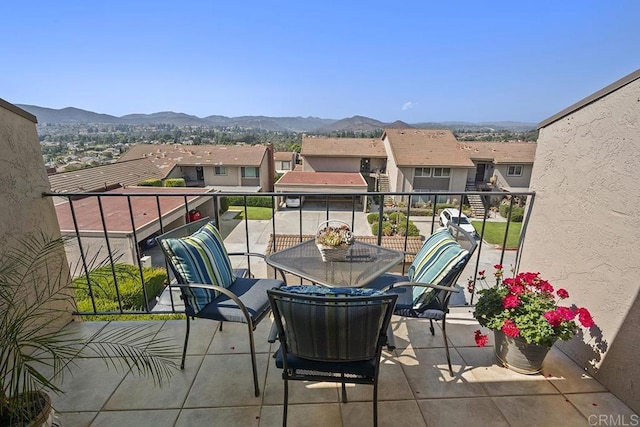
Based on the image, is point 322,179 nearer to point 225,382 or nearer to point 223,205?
point 223,205

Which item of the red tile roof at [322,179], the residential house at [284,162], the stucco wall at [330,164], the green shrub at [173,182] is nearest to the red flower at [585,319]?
the red tile roof at [322,179]

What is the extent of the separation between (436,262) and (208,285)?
4.59ft

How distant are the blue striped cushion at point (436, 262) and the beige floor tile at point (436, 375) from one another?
1.58 feet

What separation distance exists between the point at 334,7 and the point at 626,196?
634 cm

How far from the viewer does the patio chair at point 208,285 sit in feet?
5.62

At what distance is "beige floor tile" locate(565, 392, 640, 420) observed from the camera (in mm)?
1530

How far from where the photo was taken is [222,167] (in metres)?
21.7

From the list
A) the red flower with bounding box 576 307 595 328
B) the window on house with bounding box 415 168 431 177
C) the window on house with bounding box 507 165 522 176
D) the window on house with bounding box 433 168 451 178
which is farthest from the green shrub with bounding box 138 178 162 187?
the window on house with bounding box 507 165 522 176

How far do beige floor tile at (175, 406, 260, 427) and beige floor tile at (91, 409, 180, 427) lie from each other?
0.06 m

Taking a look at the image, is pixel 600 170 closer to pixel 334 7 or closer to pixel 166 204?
pixel 334 7

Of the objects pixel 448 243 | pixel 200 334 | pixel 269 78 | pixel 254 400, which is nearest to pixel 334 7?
pixel 448 243

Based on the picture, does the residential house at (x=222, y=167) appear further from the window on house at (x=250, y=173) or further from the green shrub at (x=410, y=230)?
the green shrub at (x=410, y=230)

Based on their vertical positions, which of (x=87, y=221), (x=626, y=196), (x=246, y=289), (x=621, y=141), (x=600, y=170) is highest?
(x=621, y=141)

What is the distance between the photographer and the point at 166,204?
11.5 metres
